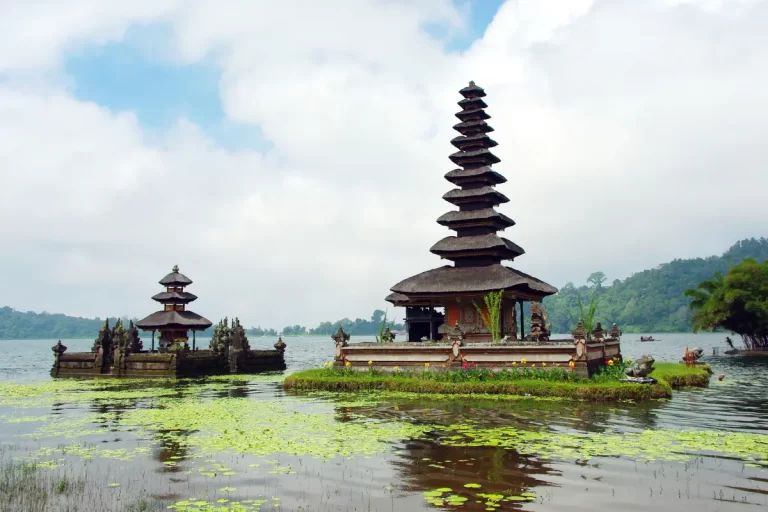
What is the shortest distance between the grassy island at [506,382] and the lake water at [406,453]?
130 centimetres

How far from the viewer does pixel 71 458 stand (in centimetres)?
1564

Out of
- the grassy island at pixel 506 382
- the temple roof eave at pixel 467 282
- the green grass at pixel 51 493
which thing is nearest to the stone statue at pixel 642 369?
the grassy island at pixel 506 382

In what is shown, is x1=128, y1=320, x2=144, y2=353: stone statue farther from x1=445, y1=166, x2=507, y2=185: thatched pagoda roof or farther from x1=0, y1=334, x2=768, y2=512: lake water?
x1=445, y1=166, x2=507, y2=185: thatched pagoda roof

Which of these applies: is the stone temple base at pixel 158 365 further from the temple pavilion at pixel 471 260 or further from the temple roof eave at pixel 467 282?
the temple roof eave at pixel 467 282

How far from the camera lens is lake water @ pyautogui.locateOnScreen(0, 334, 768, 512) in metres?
11.7

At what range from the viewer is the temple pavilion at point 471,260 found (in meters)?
36.6

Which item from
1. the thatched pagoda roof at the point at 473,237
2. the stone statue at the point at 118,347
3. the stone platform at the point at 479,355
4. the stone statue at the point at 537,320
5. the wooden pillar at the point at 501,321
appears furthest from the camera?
the stone statue at the point at 118,347

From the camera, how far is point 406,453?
1552 cm

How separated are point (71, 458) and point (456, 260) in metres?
27.1

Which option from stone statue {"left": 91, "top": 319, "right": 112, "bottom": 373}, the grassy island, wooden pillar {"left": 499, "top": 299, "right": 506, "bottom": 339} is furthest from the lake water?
stone statue {"left": 91, "top": 319, "right": 112, "bottom": 373}

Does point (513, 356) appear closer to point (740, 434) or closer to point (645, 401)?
point (645, 401)

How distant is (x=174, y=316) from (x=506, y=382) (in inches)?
1256

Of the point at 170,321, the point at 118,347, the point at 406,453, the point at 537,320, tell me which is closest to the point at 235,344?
the point at 170,321

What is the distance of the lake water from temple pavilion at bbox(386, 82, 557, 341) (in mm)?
10537
